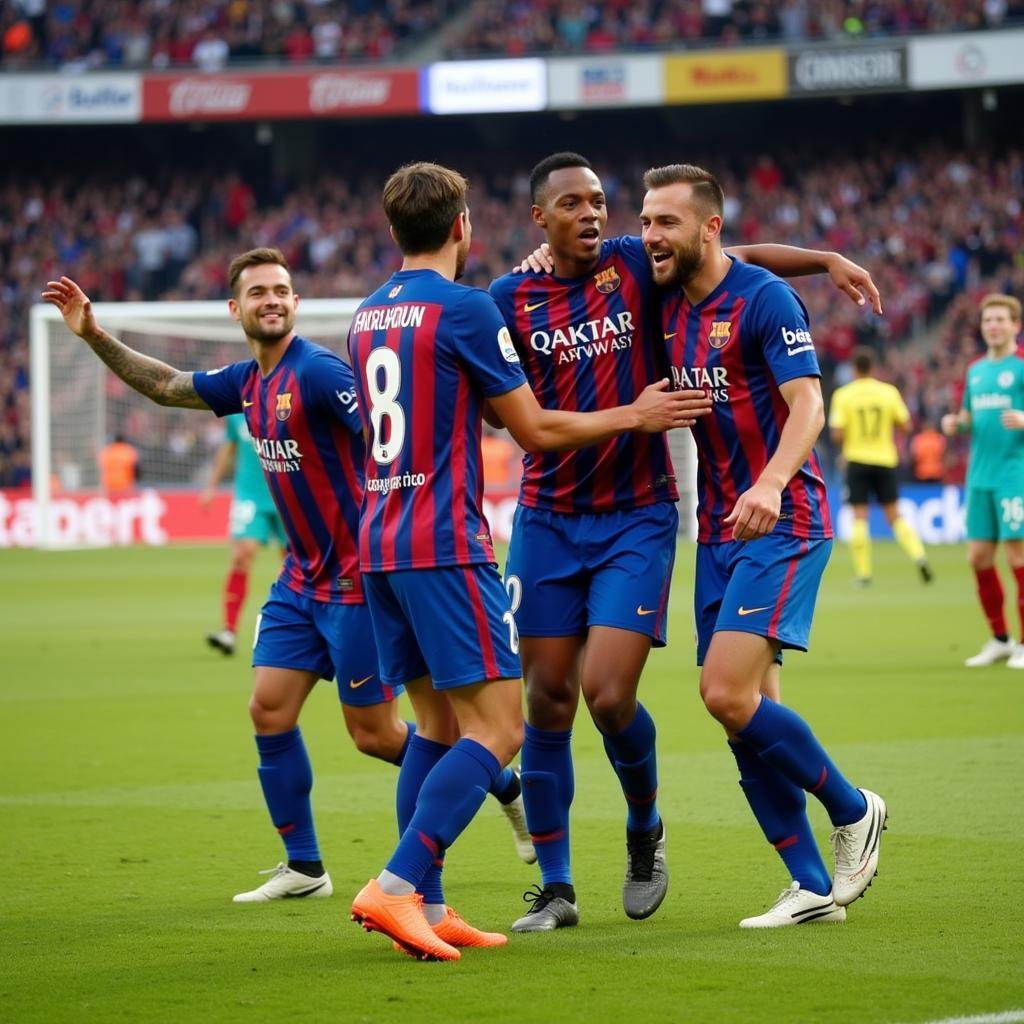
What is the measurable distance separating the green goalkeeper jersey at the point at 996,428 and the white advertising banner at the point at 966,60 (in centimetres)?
2585

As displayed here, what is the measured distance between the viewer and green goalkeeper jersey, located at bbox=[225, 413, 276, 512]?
45.6 ft

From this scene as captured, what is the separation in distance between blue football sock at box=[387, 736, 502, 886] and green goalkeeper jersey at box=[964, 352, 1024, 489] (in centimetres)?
780

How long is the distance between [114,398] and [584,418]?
27.5 m

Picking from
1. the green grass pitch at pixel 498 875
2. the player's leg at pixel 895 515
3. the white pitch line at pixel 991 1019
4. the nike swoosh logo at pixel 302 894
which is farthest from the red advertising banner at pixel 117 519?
the white pitch line at pixel 991 1019

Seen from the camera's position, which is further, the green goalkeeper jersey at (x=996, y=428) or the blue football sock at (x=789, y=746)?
the green goalkeeper jersey at (x=996, y=428)

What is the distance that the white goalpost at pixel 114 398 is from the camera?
95.7 feet

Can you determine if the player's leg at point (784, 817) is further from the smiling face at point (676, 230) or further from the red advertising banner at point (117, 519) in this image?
the red advertising banner at point (117, 519)

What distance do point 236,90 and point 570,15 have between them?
7658mm

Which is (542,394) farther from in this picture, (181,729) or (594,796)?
(181,729)

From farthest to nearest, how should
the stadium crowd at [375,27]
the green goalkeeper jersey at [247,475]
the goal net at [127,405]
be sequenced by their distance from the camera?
1. the stadium crowd at [375,27]
2. the goal net at [127,405]
3. the green goalkeeper jersey at [247,475]

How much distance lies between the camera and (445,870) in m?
6.67

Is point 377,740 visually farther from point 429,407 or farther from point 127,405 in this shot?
point 127,405

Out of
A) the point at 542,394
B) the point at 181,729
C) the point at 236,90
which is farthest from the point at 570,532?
the point at 236,90

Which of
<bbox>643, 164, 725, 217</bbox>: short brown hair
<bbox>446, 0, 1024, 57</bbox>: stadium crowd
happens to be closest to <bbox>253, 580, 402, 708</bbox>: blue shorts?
<bbox>643, 164, 725, 217</bbox>: short brown hair
